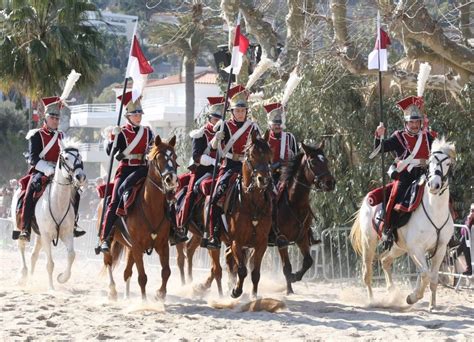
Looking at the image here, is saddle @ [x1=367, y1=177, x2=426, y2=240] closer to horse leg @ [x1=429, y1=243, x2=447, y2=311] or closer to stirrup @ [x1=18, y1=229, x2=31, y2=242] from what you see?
horse leg @ [x1=429, y1=243, x2=447, y2=311]

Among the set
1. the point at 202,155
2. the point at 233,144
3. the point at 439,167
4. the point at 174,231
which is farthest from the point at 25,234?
the point at 439,167

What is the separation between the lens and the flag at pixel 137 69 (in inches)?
574

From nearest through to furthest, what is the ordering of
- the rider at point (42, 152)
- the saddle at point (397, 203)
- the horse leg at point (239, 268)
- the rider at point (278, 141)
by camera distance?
1. the horse leg at point (239, 268)
2. the saddle at point (397, 203)
3. the rider at point (278, 141)
4. the rider at point (42, 152)

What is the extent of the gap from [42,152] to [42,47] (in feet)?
36.4

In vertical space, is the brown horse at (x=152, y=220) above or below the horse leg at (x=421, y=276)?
above

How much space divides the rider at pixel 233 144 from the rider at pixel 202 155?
388mm

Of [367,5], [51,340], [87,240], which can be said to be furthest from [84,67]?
[51,340]

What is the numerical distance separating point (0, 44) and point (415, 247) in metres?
16.7

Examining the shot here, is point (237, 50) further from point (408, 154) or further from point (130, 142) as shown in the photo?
point (408, 154)

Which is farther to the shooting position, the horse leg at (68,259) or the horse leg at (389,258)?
the horse leg at (68,259)

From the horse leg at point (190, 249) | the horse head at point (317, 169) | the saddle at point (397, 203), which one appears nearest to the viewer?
the saddle at point (397, 203)

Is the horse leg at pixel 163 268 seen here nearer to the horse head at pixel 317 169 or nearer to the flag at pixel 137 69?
the flag at pixel 137 69

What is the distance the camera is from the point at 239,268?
13.7m

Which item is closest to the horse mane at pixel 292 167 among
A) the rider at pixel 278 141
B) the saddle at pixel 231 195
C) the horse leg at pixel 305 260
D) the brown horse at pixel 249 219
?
the rider at pixel 278 141
